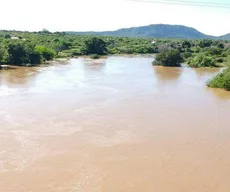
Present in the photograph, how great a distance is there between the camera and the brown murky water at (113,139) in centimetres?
980

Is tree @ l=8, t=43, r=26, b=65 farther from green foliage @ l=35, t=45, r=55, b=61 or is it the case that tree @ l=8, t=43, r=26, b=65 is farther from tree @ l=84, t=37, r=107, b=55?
tree @ l=84, t=37, r=107, b=55

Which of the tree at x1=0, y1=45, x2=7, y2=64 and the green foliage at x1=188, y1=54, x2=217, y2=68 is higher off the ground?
the tree at x1=0, y1=45, x2=7, y2=64

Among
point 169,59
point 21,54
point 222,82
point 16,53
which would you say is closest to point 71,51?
point 21,54

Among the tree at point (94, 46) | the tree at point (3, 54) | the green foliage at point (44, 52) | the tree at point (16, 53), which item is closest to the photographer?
the tree at point (3, 54)

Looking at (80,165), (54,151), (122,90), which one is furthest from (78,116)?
(122,90)

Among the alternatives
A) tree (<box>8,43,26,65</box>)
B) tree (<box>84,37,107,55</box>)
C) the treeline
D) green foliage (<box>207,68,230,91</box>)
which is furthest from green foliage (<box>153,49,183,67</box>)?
tree (<box>84,37,107,55</box>)

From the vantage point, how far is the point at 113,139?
13.0 metres

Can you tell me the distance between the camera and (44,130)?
13.7m

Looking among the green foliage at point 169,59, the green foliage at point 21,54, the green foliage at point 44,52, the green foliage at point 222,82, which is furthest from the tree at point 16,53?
the green foliage at point 222,82

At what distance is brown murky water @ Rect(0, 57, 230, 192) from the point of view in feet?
32.1

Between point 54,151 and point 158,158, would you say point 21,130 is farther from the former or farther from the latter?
point 158,158

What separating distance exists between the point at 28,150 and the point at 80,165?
2.12m

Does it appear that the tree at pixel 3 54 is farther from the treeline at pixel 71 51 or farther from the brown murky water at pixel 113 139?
the brown murky water at pixel 113 139

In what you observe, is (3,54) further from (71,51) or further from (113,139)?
(113,139)
